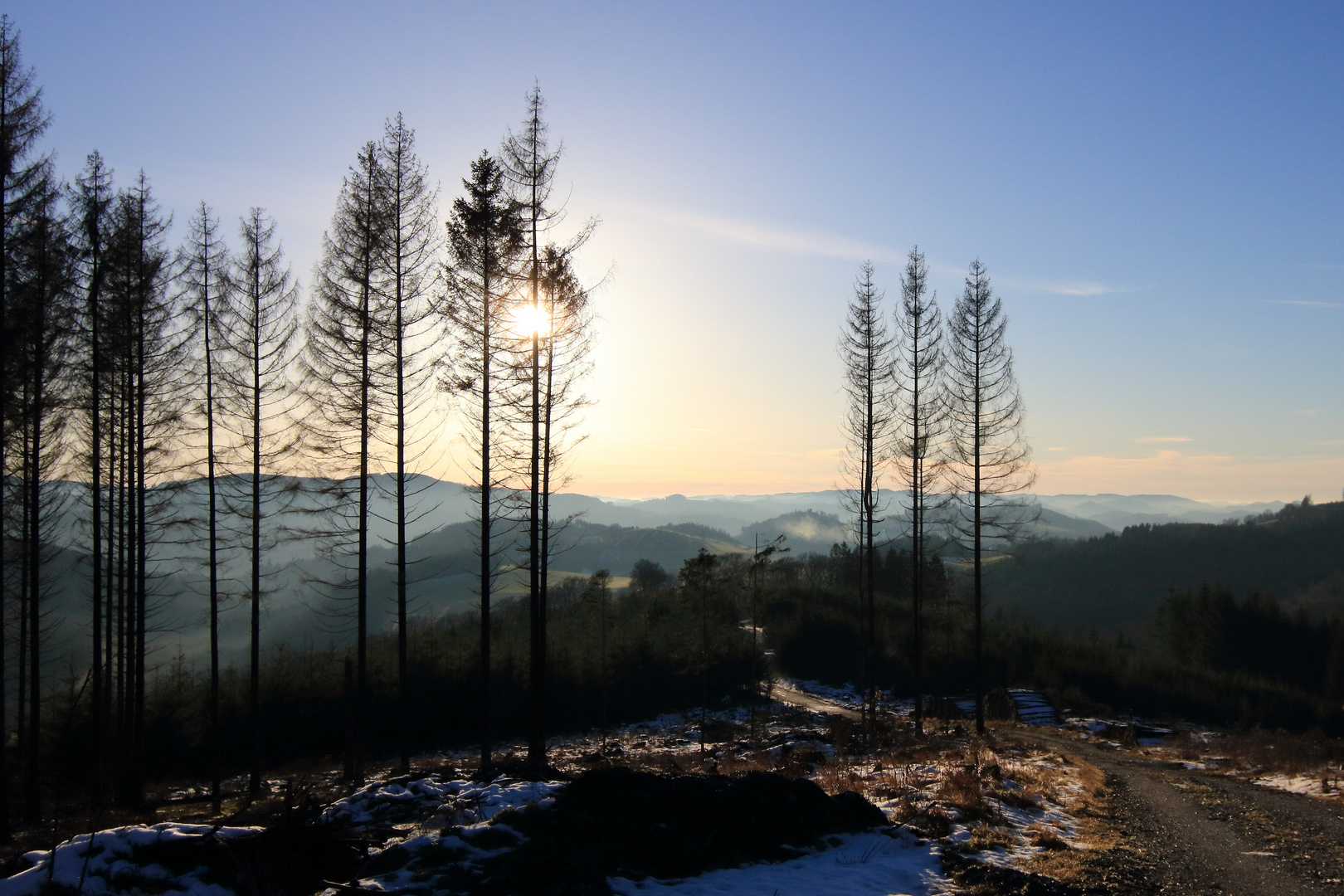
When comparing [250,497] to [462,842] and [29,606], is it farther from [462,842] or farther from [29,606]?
[462,842]

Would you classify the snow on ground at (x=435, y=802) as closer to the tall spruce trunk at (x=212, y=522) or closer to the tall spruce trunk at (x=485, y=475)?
the tall spruce trunk at (x=485, y=475)

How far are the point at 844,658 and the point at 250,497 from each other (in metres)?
44.1

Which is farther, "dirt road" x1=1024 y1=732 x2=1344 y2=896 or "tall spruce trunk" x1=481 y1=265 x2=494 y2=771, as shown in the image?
"tall spruce trunk" x1=481 y1=265 x2=494 y2=771

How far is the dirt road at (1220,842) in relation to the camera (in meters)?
7.99

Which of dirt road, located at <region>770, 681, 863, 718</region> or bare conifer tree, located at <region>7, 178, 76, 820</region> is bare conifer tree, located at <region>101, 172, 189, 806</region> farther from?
dirt road, located at <region>770, 681, 863, 718</region>

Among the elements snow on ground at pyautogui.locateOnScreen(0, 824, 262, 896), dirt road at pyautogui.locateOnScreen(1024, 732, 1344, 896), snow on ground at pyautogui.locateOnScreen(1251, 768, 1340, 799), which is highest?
snow on ground at pyautogui.locateOnScreen(0, 824, 262, 896)

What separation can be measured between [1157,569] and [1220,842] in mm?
157413

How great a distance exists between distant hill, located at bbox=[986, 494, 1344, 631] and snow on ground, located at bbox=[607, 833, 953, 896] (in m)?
128

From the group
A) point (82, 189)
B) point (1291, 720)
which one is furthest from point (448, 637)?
point (1291, 720)

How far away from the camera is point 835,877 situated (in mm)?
7734

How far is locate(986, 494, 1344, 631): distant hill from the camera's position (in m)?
127

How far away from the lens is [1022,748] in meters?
20.1

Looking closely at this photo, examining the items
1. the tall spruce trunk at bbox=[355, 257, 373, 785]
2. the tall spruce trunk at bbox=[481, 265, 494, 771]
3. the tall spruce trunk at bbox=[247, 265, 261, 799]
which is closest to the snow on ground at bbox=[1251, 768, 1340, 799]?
the tall spruce trunk at bbox=[481, 265, 494, 771]

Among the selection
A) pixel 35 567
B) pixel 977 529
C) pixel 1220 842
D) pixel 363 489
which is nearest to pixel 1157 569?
pixel 977 529
